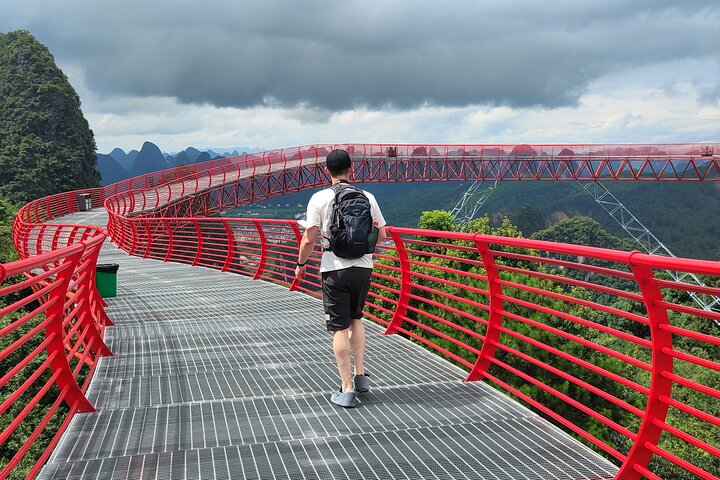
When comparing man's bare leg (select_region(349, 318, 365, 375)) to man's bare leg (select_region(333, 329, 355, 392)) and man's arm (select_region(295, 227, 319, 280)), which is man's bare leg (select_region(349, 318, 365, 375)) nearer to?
man's bare leg (select_region(333, 329, 355, 392))

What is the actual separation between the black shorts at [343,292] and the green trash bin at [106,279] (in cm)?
748

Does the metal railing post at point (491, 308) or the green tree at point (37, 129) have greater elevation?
the green tree at point (37, 129)

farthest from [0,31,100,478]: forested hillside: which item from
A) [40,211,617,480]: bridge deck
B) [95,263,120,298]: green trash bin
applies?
[40,211,617,480]: bridge deck

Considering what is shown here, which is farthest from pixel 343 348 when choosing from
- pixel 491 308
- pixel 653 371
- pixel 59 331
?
pixel 653 371

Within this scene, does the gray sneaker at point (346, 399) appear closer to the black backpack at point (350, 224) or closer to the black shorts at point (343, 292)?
the black shorts at point (343, 292)

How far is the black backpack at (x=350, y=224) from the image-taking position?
470 centimetres

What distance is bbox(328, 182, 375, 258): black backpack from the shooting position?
4699mm

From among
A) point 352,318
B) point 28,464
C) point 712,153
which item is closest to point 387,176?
point 712,153

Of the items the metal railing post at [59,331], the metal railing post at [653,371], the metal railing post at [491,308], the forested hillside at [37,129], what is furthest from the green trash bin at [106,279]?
the forested hillside at [37,129]

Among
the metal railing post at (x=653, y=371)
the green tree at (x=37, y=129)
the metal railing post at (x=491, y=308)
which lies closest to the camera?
the metal railing post at (x=653, y=371)

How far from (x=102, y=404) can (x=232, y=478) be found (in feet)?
6.30

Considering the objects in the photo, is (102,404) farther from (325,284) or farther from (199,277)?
(199,277)

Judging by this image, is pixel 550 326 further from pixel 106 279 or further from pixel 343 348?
pixel 106 279

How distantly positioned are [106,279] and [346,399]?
7767 millimetres
